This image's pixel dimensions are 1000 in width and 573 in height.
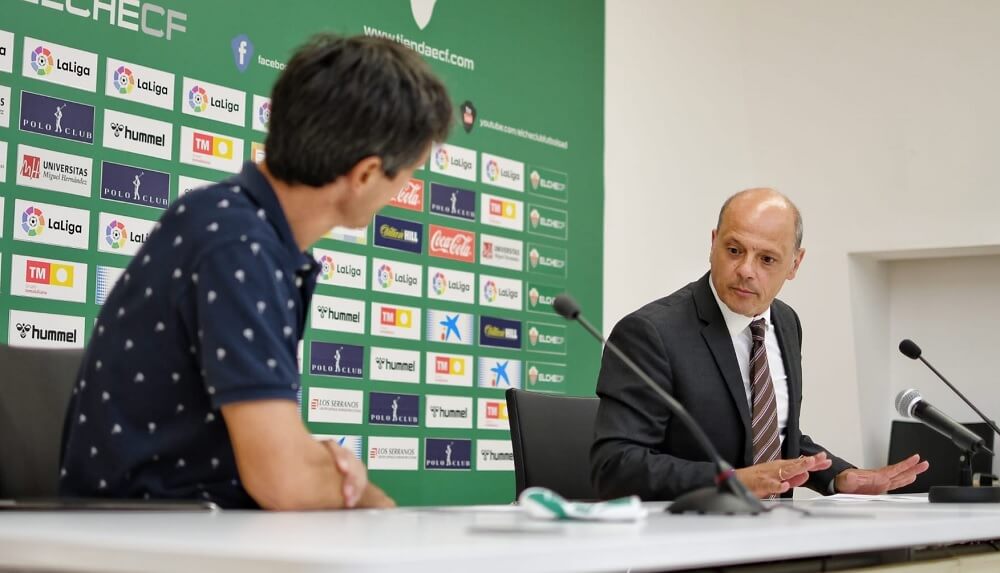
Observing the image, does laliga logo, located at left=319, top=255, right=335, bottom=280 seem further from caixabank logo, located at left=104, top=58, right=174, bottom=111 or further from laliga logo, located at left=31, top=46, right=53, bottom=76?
laliga logo, located at left=31, top=46, right=53, bottom=76

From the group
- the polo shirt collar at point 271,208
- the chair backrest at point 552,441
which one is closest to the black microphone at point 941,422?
the chair backrest at point 552,441

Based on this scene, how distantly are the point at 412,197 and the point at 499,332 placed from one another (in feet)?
2.24

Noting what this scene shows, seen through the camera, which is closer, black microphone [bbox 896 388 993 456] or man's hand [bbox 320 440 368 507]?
man's hand [bbox 320 440 368 507]

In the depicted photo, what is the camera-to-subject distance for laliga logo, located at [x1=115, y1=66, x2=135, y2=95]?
3.27m

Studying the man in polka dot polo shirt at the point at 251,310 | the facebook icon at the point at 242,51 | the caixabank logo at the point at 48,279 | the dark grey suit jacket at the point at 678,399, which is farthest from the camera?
the facebook icon at the point at 242,51

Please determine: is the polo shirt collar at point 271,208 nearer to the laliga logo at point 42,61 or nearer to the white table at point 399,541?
the white table at point 399,541

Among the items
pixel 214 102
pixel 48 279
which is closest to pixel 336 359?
pixel 214 102

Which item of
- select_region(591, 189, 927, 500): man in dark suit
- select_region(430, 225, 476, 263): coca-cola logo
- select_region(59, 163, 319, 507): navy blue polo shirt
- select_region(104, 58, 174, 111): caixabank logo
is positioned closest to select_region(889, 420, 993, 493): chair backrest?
select_region(430, 225, 476, 263): coca-cola logo

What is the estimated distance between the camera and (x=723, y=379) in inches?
108

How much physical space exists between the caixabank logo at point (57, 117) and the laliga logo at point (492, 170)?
164 centimetres

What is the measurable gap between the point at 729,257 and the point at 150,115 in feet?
5.65

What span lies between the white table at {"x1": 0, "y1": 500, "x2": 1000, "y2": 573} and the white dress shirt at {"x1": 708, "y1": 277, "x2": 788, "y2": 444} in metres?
1.34

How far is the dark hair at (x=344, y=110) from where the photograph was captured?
1620 mm

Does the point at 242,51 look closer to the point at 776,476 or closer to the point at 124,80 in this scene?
the point at 124,80
